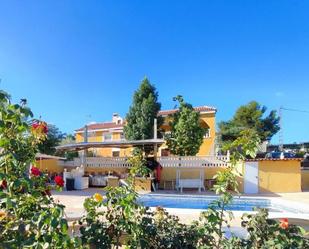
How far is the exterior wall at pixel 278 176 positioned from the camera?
21953mm

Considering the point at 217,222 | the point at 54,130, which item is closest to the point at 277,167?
the point at 217,222

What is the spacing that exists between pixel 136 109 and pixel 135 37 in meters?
11.1

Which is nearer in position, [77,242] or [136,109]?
[77,242]

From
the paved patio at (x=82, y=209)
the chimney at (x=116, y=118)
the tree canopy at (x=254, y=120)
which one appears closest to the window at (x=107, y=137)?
the chimney at (x=116, y=118)

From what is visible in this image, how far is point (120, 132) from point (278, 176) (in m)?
24.4

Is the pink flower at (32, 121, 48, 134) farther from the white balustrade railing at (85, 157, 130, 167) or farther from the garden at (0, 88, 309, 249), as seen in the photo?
the white balustrade railing at (85, 157, 130, 167)

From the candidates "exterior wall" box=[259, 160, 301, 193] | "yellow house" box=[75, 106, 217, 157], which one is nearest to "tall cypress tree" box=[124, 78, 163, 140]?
"yellow house" box=[75, 106, 217, 157]

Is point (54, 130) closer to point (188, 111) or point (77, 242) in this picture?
point (188, 111)

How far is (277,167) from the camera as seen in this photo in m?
22.1

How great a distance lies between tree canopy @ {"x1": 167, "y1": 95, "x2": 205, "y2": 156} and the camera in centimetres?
2681

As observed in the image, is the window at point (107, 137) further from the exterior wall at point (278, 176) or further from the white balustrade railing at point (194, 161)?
the exterior wall at point (278, 176)

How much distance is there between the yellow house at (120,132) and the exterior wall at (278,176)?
10.2m

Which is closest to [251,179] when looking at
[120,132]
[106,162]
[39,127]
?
[106,162]

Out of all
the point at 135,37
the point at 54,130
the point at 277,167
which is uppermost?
the point at 135,37
